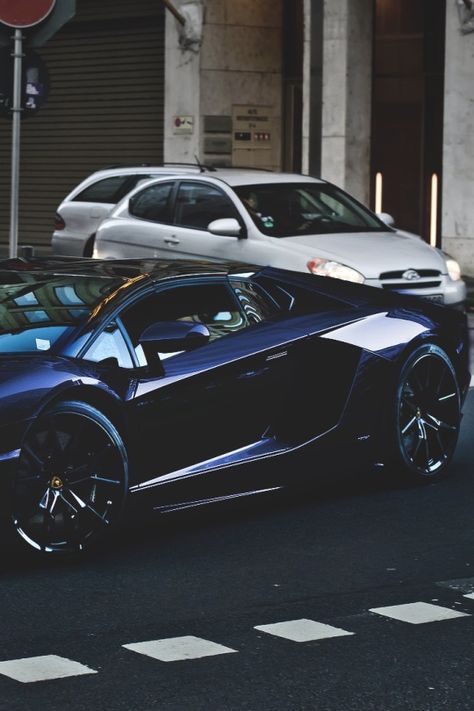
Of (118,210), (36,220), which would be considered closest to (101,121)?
(36,220)

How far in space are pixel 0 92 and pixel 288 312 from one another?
5.81 m

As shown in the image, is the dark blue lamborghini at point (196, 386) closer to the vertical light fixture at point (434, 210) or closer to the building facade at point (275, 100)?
the building facade at point (275, 100)

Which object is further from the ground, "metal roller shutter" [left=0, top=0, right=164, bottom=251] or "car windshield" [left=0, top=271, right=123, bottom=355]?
"metal roller shutter" [left=0, top=0, right=164, bottom=251]

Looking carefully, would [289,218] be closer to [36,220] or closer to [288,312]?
[288,312]

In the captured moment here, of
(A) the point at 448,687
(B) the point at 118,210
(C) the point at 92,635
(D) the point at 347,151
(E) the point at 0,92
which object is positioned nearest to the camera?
(A) the point at 448,687

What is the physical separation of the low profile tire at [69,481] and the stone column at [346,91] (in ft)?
59.6

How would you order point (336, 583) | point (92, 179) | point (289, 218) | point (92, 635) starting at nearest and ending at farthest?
point (92, 635) < point (336, 583) < point (289, 218) < point (92, 179)

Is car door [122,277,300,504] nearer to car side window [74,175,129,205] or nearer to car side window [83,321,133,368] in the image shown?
car side window [83,321,133,368]

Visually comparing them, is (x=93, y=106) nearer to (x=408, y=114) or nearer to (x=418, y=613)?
(x=408, y=114)

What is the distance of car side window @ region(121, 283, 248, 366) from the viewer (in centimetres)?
733

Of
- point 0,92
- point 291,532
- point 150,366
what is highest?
point 0,92

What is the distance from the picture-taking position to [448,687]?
4984 millimetres

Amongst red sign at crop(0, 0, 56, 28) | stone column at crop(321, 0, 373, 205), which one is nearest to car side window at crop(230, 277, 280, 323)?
red sign at crop(0, 0, 56, 28)

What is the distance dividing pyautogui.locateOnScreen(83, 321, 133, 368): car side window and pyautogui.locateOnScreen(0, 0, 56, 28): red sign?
234 inches
